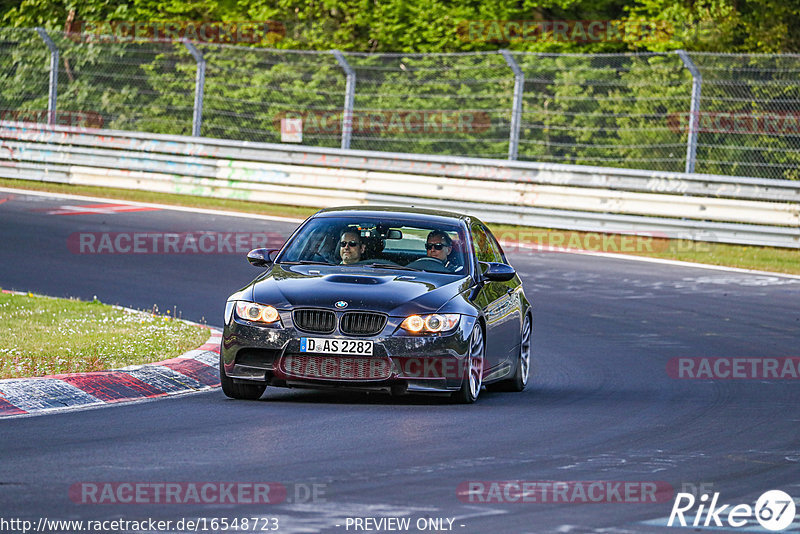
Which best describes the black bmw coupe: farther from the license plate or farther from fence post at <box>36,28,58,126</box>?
fence post at <box>36,28,58,126</box>

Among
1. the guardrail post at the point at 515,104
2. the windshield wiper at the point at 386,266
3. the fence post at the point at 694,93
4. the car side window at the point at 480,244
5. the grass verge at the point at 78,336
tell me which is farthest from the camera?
the guardrail post at the point at 515,104

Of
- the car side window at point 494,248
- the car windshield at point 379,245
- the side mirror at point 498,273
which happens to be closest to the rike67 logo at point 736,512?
the side mirror at point 498,273

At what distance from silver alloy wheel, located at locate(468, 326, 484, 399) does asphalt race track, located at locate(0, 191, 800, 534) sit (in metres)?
0.16

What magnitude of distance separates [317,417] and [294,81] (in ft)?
57.2

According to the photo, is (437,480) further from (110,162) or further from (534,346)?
(110,162)

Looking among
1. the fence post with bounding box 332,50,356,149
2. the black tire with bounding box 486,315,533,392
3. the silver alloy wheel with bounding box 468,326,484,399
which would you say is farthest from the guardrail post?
the silver alloy wheel with bounding box 468,326,484,399

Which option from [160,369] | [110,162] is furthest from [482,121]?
[160,369]

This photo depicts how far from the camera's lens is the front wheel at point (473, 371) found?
9.98 m

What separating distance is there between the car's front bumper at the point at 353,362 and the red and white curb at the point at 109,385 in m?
0.68

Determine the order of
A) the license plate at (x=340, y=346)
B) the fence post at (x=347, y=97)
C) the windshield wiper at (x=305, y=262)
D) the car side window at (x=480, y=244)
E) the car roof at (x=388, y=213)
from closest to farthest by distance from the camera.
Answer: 1. the license plate at (x=340, y=346)
2. the windshield wiper at (x=305, y=262)
3. the car roof at (x=388, y=213)
4. the car side window at (x=480, y=244)
5. the fence post at (x=347, y=97)

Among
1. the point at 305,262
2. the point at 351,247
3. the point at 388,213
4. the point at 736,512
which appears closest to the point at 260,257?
the point at 305,262

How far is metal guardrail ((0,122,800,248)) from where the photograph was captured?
21141mm

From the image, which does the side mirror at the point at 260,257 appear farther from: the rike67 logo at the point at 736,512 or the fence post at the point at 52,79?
the fence post at the point at 52,79

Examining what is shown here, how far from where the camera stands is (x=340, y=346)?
9.59 meters
